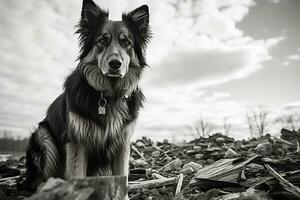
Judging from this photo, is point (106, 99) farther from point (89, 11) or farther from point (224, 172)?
point (224, 172)

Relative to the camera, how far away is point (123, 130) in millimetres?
3762

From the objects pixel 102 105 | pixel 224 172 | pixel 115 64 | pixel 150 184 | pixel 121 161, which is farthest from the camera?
pixel 150 184

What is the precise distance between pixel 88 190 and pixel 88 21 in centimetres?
352

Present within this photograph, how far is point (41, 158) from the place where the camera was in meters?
3.95

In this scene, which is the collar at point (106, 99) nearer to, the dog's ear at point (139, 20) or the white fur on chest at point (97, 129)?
the white fur on chest at point (97, 129)

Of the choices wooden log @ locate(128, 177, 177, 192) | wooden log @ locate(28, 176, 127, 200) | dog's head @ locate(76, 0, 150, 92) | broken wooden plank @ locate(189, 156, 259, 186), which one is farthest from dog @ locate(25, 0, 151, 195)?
wooden log @ locate(28, 176, 127, 200)

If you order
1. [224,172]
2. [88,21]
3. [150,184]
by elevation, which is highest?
[88,21]

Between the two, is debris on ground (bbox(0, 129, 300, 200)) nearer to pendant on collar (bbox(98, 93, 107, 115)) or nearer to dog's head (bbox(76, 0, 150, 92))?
pendant on collar (bbox(98, 93, 107, 115))

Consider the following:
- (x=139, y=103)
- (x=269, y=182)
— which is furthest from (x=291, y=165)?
Answer: (x=139, y=103)

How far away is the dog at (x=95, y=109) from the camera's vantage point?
3.56 metres

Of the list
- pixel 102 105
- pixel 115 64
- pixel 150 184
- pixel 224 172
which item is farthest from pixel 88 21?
pixel 224 172

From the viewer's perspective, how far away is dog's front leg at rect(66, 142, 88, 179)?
3520 millimetres

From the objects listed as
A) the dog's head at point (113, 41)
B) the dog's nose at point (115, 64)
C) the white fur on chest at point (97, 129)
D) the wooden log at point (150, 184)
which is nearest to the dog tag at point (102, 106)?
the white fur on chest at point (97, 129)

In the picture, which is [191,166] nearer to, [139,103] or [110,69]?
A: [139,103]
